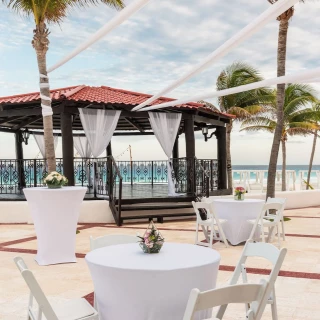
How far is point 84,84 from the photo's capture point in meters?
14.6

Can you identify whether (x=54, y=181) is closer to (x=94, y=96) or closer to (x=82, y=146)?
(x=94, y=96)

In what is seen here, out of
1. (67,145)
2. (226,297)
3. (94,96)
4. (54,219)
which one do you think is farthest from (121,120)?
(226,297)

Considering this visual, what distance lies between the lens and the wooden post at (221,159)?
1501cm

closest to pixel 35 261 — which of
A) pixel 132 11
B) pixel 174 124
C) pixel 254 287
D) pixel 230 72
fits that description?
pixel 132 11

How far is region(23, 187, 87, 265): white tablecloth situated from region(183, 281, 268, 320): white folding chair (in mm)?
4527

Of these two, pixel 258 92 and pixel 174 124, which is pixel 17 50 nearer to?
pixel 174 124

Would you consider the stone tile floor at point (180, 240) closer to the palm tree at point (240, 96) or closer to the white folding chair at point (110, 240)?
the white folding chair at point (110, 240)

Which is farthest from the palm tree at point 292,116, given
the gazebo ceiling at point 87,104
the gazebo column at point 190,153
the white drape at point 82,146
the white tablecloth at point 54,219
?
the white tablecloth at point 54,219

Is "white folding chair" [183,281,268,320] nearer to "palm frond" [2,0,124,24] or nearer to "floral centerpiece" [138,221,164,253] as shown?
"floral centerpiece" [138,221,164,253]

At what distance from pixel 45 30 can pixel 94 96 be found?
2.94 metres

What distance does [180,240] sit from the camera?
8.86m

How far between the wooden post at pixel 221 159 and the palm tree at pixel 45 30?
21.6ft

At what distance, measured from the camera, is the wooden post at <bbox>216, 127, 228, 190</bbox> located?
15.0 metres

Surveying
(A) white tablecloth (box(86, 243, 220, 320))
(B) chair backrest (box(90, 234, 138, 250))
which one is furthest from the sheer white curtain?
(A) white tablecloth (box(86, 243, 220, 320))
